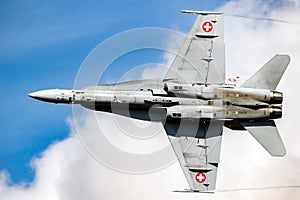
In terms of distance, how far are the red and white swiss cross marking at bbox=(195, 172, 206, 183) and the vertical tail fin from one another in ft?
17.8

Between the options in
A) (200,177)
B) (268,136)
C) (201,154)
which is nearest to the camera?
(268,136)

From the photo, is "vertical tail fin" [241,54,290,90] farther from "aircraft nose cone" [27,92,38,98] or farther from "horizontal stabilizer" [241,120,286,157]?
"aircraft nose cone" [27,92,38,98]

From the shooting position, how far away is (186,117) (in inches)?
1267

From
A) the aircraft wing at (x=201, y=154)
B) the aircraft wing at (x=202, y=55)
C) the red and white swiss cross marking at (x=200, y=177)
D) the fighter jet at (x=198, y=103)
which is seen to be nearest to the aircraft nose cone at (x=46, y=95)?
the fighter jet at (x=198, y=103)

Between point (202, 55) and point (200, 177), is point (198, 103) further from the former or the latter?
point (200, 177)

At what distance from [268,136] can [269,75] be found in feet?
11.1

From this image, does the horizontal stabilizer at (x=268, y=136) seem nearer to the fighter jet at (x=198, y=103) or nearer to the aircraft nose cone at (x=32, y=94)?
the fighter jet at (x=198, y=103)

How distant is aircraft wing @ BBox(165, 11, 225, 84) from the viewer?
33094mm

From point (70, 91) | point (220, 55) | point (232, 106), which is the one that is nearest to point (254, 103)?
point (232, 106)

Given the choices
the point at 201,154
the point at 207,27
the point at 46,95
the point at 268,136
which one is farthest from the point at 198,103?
the point at 46,95

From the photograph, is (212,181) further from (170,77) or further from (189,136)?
(170,77)

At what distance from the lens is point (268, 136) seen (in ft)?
106

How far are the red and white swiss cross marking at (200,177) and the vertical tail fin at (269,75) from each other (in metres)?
5.43

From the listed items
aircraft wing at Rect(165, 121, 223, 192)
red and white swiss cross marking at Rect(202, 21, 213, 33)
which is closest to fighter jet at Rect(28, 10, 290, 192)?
aircraft wing at Rect(165, 121, 223, 192)
